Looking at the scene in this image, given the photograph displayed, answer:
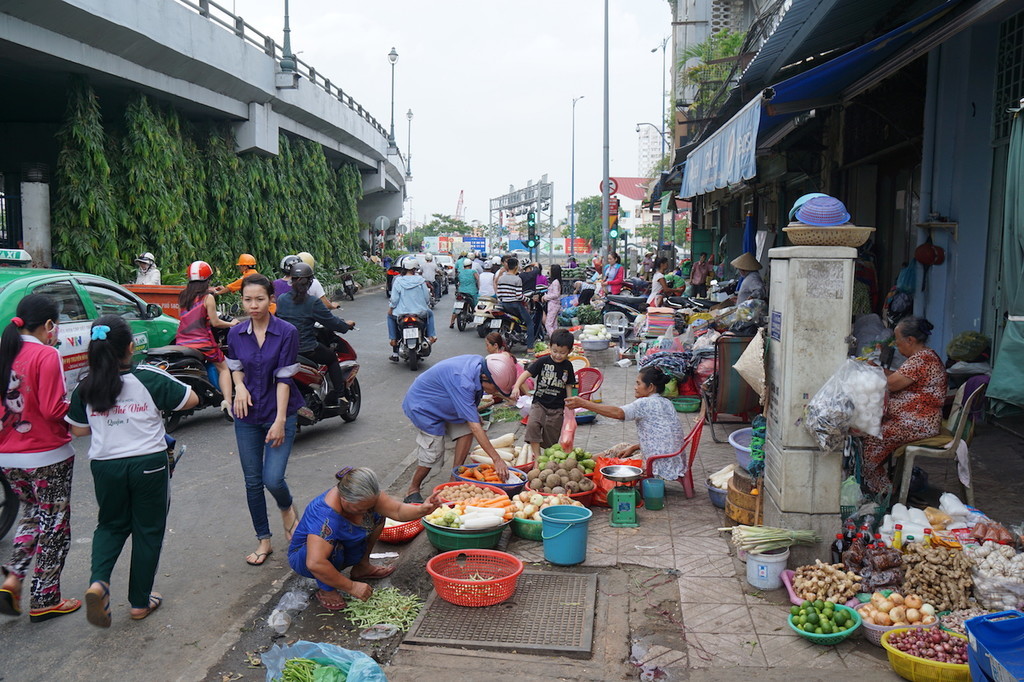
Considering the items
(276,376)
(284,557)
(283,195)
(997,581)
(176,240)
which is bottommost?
(284,557)

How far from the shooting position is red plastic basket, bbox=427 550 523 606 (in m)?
4.57

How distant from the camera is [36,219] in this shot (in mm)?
14625

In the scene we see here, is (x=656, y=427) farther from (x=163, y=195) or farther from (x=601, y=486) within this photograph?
(x=163, y=195)

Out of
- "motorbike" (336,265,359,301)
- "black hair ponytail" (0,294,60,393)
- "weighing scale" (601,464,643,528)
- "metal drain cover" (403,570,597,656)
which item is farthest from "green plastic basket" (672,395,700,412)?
"motorbike" (336,265,359,301)

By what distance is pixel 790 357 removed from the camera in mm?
4727

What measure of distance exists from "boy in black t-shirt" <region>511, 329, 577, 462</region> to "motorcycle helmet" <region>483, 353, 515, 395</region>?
3.19 feet

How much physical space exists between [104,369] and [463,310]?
48.7ft

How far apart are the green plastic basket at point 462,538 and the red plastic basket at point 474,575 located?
7.2 inches

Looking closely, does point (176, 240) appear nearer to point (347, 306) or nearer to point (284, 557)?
point (347, 306)

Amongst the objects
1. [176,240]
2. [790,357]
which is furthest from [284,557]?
[176,240]

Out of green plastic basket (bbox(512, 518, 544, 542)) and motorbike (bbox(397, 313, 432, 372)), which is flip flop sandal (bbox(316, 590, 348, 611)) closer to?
green plastic basket (bbox(512, 518, 544, 542))

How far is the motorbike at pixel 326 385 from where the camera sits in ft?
27.2

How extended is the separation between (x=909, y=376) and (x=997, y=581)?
166 centimetres

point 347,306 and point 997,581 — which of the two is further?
point 347,306
